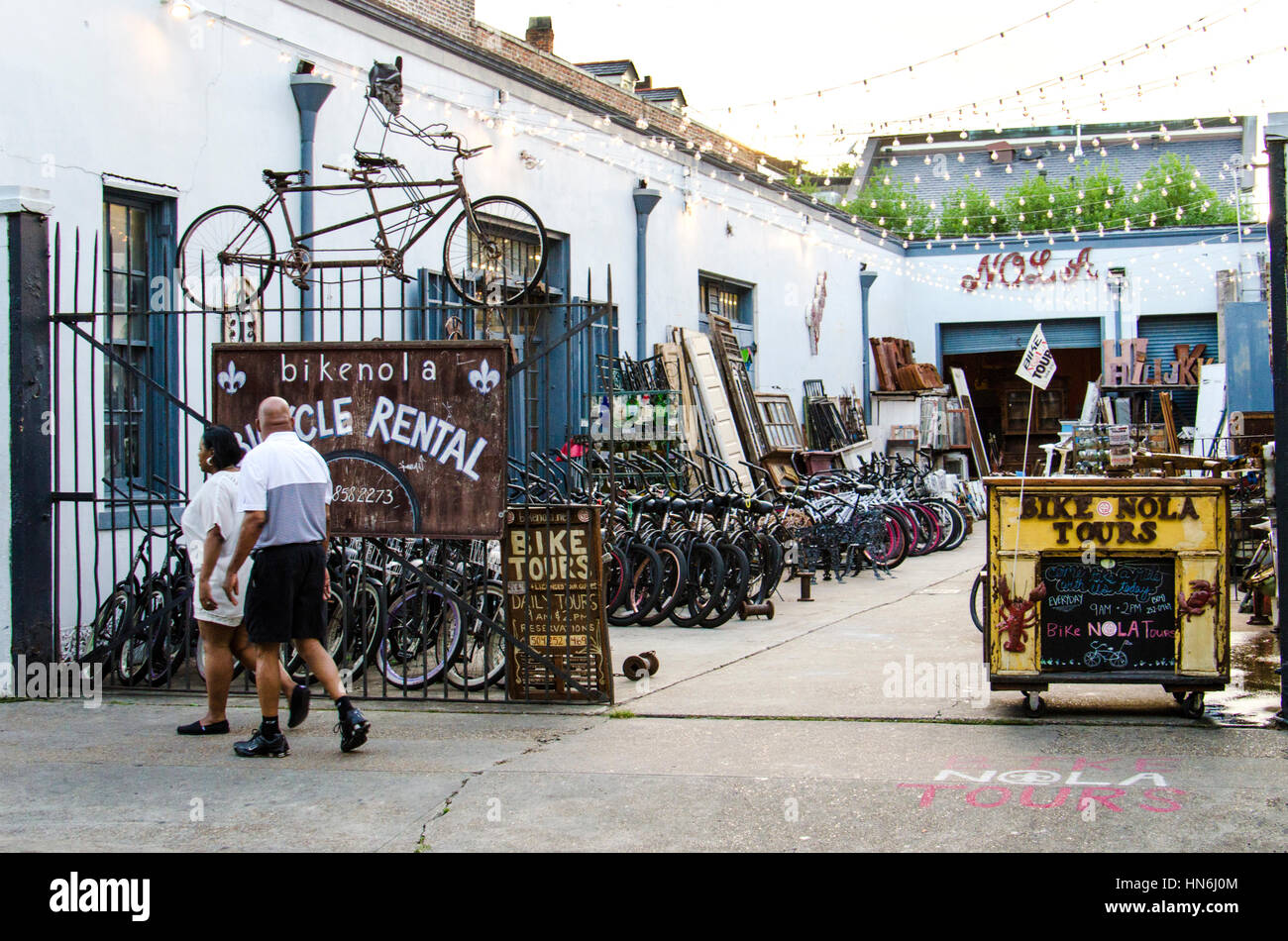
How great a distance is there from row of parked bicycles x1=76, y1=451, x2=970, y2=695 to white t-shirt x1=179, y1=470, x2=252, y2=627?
87cm

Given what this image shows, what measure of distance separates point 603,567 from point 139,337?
13.2ft

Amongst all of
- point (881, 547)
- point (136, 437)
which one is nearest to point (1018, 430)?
point (881, 547)

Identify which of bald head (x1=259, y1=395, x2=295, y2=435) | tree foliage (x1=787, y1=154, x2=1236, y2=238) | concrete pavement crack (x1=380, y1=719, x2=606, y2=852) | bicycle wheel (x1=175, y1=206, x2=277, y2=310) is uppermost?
tree foliage (x1=787, y1=154, x2=1236, y2=238)

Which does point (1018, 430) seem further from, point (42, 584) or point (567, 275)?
point (42, 584)

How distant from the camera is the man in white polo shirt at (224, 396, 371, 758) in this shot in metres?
6.75

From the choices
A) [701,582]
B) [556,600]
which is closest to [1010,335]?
[701,582]

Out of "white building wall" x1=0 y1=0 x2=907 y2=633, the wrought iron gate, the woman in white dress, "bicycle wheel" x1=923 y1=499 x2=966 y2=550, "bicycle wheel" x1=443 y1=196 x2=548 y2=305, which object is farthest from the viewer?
"bicycle wheel" x1=923 y1=499 x2=966 y2=550

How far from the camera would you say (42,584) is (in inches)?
336

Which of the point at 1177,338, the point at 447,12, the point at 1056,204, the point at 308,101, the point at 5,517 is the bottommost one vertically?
the point at 5,517

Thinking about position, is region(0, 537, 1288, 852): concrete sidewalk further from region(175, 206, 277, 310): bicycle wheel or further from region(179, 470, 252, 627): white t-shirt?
region(175, 206, 277, 310): bicycle wheel

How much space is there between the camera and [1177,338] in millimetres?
28266

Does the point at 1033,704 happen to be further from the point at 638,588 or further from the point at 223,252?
the point at 223,252

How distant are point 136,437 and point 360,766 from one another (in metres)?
4.42

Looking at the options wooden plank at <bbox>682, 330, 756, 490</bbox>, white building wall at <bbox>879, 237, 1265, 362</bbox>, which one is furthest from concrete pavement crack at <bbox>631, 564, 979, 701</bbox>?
white building wall at <bbox>879, 237, 1265, 362</bbox>
